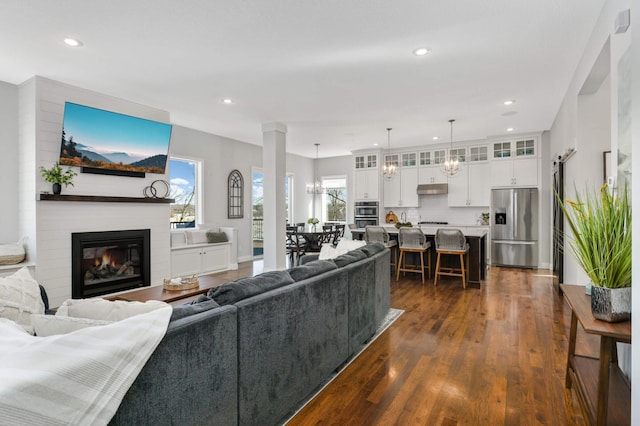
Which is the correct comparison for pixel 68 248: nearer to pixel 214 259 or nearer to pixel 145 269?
pixel 145 269

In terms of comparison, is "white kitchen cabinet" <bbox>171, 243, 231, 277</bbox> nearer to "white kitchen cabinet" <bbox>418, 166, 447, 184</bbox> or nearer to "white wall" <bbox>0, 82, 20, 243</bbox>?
"white wall" <bbox>0, 82, 20, 243</bbox>

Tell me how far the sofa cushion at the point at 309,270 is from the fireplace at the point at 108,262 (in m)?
3.54

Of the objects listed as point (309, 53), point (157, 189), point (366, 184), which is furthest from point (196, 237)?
point (366, 184)

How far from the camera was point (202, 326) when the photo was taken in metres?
1.54

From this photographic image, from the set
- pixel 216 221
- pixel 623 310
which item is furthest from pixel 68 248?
pixel 623 310

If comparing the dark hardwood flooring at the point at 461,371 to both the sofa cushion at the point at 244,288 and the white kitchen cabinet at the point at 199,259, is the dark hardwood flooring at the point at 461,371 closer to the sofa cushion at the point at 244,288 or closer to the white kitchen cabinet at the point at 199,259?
the sofa cushion at the point at 244,288

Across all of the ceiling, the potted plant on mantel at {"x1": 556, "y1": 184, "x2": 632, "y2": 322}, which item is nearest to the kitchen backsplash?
the ceiling

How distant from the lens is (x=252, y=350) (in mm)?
1829

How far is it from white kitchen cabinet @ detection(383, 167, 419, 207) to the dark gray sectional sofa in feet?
19.5

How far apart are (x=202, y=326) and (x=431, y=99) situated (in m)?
4.44

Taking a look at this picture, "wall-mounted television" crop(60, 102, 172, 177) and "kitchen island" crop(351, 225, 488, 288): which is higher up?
"wall-mounted television" crop(60, 102, 172, 177)

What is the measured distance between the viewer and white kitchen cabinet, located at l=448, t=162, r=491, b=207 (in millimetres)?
7684

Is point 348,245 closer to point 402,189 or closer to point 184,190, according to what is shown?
point 184,190

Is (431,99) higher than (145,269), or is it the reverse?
(431,99)
